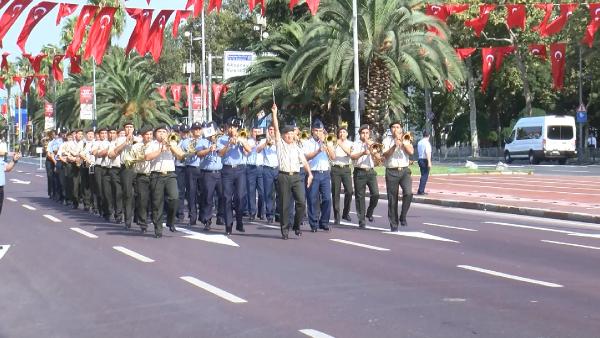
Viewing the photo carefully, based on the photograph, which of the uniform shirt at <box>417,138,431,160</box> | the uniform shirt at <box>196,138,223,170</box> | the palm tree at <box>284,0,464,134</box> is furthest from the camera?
the palm tree at <box>284,0,464,134</box>

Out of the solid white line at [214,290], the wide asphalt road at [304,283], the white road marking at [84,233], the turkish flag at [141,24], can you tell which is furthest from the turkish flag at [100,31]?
the solid white line at [214,290]

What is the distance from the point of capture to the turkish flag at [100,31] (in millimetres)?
24591

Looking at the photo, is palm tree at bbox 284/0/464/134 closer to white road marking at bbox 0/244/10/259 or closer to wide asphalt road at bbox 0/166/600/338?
wide asphalt road at bbox 0/166/600/338

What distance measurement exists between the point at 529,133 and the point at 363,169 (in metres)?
38.8

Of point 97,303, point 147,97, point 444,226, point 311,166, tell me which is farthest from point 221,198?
point 147,97

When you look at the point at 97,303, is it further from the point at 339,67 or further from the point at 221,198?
the point at 339,67

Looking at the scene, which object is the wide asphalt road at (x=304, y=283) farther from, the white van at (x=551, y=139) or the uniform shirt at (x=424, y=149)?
the white van at (x=551, y=139)

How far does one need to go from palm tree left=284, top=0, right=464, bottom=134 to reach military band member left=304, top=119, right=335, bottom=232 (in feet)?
62.6

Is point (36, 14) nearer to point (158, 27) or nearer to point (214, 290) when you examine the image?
point (158, 27)

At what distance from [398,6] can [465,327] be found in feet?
103

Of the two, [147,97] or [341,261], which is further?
[147,97]

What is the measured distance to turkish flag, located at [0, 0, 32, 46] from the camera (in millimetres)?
21516

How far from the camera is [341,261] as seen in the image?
12.9 m

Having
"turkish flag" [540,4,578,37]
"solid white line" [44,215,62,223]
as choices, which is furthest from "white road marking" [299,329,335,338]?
"turkish flag" [540,4,578,37]
